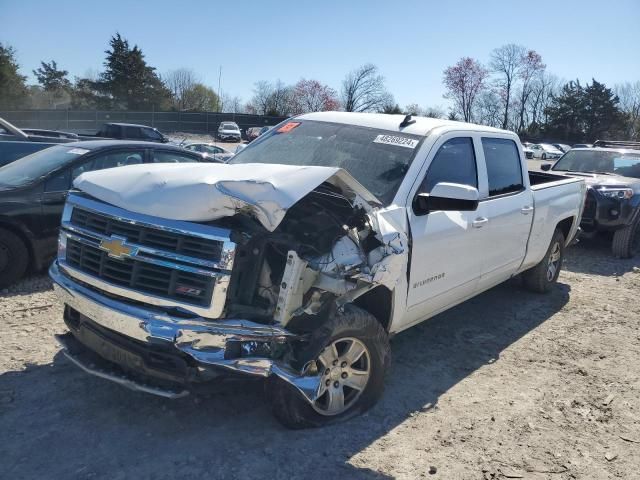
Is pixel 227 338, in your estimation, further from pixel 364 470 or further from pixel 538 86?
pixel 538 86

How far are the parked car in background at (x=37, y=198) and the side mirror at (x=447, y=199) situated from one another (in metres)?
3.88

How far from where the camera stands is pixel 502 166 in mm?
4906

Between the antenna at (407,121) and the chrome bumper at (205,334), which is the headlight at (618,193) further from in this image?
the chrome bumper at (205,334)

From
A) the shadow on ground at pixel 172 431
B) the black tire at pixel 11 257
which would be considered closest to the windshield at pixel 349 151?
the shadow on ground at pixel 172 431

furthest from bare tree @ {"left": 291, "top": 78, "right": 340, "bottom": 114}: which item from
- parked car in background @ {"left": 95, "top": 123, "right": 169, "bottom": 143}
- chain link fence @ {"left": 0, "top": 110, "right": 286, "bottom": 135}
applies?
parked car in background @ {"left": 95, "top": 123, "right": 169, "bottom": 143}

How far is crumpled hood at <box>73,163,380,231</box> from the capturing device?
9.16 feet

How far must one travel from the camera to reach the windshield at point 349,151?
3.78 meters

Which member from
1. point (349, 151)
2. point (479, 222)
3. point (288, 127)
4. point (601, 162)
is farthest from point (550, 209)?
point (601, 162)

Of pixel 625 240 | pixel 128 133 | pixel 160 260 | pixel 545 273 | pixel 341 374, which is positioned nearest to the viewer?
pixel 160 260

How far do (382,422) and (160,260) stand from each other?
1754mm

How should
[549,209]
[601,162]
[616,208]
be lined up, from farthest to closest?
1. [601,162]
2. [616,208]
3. [549,209]

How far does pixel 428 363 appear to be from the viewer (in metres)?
4.34

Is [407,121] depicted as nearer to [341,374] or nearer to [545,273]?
[341,374]

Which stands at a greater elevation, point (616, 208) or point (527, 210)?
point (527, 210)
